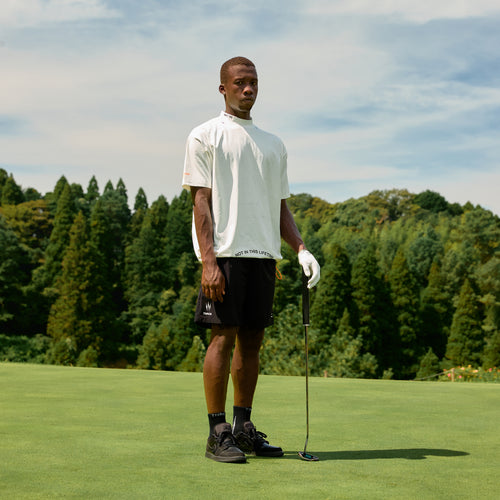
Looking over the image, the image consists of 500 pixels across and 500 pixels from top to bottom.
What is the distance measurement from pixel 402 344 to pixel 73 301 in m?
27.7

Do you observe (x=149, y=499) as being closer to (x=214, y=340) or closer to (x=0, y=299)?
(x=214, y=340)

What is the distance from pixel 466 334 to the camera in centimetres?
6028

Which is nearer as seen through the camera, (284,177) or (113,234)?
(284,177)

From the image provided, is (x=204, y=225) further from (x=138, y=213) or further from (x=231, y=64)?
(x=138, y=213)

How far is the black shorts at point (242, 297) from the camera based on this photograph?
4.07 meters

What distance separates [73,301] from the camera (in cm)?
6844

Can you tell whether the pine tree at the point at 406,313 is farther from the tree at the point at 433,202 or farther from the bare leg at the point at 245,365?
the bare leg at the point at 245,365

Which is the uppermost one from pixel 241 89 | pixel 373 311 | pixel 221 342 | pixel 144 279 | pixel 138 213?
pixel 138 213

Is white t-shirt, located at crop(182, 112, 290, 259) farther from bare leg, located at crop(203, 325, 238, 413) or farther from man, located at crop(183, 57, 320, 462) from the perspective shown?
bare leg, located at crop(203, 325, 238, 413)

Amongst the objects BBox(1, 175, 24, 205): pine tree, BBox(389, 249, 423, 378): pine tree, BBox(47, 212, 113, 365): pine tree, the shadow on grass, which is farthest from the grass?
BBox(1, 175, 24, 205): pine tree

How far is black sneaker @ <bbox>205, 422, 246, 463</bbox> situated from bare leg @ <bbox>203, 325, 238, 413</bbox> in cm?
14

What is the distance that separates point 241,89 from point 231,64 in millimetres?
158

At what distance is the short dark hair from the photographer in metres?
4.29

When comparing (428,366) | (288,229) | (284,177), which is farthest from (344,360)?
(284,177)
